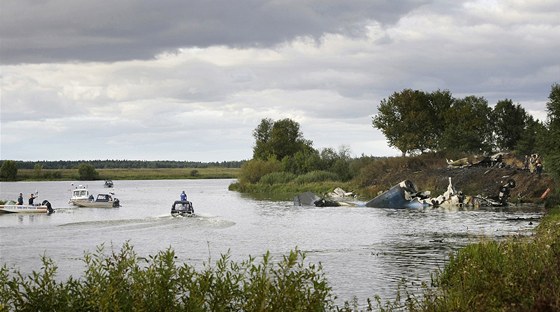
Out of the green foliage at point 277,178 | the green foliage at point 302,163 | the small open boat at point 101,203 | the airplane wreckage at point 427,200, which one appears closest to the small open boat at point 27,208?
the small open boat at point 101,203

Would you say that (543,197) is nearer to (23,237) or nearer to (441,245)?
(441,245)

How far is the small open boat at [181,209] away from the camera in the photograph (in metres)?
60.3

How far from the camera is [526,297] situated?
13953 mm

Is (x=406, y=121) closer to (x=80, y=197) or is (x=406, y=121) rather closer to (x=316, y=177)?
(x=316, y=177)

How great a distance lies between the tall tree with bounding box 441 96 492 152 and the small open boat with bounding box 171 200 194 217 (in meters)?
50.7

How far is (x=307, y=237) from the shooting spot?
4172 centimetres

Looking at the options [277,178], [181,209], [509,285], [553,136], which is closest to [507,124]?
[277,178]

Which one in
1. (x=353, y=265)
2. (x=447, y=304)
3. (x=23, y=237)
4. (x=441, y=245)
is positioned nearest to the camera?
(x=447, y=304)

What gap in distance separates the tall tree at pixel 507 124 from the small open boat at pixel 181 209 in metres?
71.8

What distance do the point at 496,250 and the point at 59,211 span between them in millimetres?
57640

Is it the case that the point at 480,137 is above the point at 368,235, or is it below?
above

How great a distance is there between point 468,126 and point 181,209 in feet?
201

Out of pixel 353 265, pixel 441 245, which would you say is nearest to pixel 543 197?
pixel 441 245

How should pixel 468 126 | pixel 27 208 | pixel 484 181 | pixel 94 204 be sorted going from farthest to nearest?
pixel 468 126
pixel 94 204
pixel 484 181
pixel 27 208
